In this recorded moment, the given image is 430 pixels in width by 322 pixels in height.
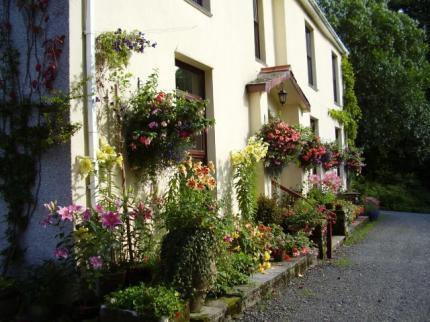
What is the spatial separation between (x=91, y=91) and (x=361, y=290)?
4.17m

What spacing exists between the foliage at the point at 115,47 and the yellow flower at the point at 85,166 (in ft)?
3.54

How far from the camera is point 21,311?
4164mm

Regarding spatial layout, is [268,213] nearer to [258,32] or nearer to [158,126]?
[158,126]

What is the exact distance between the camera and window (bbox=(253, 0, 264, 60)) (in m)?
9.88

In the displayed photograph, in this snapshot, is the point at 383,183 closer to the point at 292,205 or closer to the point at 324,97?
the point at 324,97

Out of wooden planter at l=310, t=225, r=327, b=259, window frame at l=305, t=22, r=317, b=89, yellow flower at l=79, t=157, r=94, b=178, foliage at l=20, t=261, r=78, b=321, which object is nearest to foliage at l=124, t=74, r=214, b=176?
yellow flower at l=79, t=157, r=94, b=178

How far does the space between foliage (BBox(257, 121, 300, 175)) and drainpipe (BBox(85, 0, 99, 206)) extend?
4.25 meters

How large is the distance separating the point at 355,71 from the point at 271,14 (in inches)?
394

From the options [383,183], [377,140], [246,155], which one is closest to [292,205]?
[246,155]

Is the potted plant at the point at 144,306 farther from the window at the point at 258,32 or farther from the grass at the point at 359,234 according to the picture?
the window at the point at 258,32

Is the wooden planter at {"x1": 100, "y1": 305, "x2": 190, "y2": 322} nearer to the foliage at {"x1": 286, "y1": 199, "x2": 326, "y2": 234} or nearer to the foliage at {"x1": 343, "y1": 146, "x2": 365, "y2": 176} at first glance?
the foliage at {"x1": 286, "y1": 199, "x2": 326, "y2": 234}

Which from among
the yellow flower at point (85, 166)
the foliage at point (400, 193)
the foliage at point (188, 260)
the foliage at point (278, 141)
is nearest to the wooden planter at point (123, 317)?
the foliage at point (188, 260)

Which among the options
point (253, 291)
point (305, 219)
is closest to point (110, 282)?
point (253, 291)

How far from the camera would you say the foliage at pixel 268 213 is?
794 centimetres
